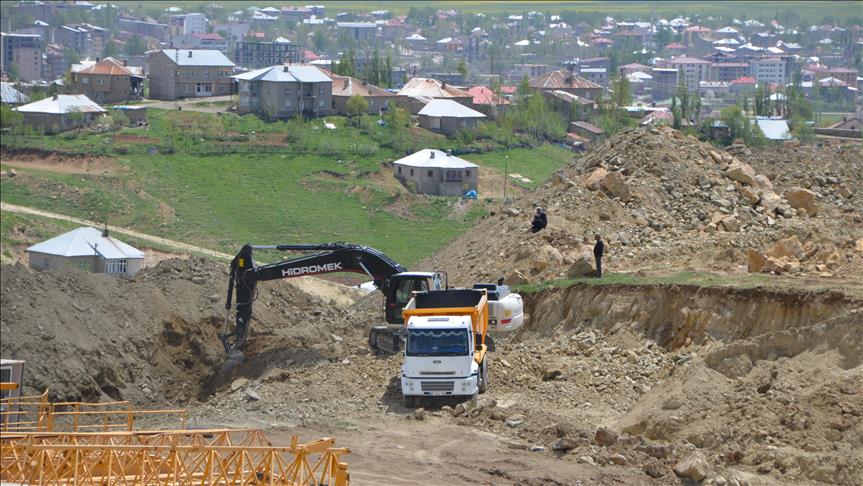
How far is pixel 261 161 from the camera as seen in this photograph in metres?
73.8

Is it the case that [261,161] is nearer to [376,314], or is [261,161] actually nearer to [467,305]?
[376,314]

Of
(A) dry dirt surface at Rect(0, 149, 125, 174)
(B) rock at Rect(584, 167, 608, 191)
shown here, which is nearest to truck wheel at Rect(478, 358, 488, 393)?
(B) rock at Rect(584, 167, 608, 191)

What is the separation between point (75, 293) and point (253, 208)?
109 feet

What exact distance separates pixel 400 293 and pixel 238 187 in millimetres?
Answer: 39933

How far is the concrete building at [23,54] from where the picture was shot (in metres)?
143

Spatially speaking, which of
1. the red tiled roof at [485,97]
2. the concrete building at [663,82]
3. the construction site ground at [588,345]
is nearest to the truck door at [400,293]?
the construction site ground at [588,345]

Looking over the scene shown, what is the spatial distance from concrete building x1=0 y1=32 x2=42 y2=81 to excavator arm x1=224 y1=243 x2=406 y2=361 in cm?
11500

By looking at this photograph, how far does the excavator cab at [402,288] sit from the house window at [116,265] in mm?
23126

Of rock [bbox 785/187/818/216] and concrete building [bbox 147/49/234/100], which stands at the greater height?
rock [bbox 785/187/818/216]

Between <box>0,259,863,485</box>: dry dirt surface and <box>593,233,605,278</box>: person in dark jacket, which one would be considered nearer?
<box>0,259,863,485</box>: dry dirt surface

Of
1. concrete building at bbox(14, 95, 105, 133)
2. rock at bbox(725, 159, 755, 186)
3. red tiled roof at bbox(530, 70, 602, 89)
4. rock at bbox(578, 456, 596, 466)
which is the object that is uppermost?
rock at bbox(725, 159, 755, 186)

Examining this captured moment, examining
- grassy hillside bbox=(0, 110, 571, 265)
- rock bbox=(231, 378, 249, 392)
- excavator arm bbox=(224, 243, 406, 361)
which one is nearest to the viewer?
rock bbox=(231, 378, 249, 392)

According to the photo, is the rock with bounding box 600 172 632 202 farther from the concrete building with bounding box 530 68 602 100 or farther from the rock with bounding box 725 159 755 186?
the concrete building with bounding box 530 68 602 100

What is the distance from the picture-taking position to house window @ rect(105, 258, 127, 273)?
51.0 m
